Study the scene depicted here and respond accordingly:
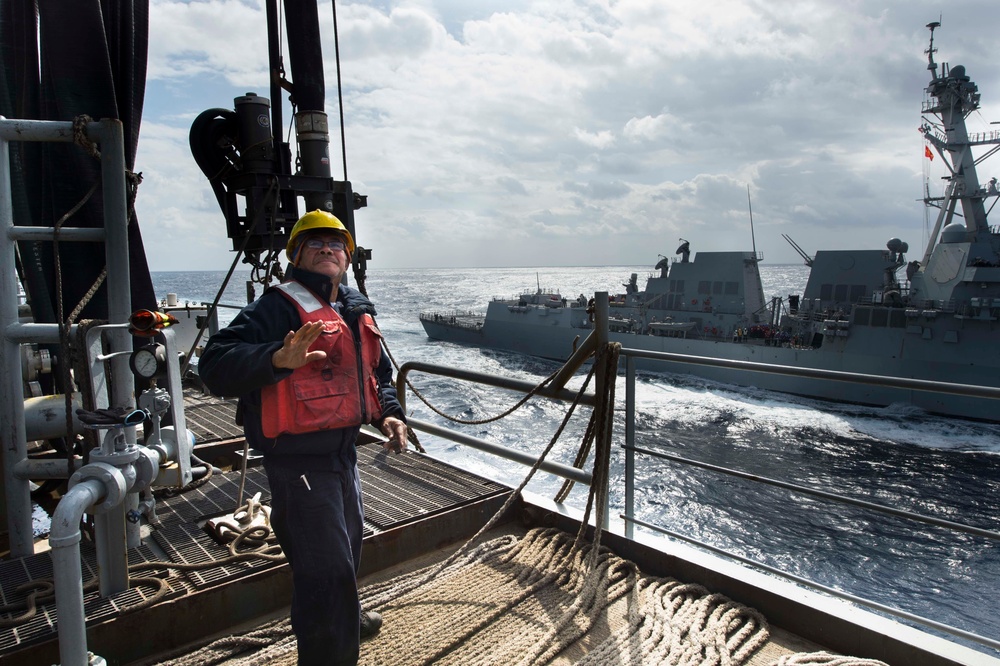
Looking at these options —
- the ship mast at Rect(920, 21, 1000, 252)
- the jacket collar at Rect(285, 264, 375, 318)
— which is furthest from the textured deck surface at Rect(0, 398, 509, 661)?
the ship mast at Rect(920, 21, 1000, 252)

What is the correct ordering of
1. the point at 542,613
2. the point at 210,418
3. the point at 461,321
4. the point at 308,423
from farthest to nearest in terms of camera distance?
the point at 461,321, the point at 210,418, the point at 542,613, the point at 308,423

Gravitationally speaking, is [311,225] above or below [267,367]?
A: above

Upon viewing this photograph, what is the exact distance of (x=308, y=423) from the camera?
6.54 feet

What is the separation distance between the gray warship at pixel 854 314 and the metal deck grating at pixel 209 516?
16508 millimetres

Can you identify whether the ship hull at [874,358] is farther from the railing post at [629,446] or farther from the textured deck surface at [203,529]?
the railing post at [629,446]

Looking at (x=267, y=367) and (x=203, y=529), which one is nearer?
(x=267, y=367)

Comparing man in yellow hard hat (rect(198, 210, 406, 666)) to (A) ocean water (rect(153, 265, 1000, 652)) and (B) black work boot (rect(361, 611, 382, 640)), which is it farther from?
(A) ocean water (rect(153, 265, 1000, 652))

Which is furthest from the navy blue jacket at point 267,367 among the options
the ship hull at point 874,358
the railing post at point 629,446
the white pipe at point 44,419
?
the ship hull at point 874,358

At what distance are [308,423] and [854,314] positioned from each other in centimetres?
2785

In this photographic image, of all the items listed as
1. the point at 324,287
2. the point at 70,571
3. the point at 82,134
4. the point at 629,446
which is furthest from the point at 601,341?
the point at 82,134

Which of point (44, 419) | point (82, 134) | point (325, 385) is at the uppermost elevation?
point (82, 134)

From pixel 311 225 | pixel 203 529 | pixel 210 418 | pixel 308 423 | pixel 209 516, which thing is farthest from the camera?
pixel 210 418

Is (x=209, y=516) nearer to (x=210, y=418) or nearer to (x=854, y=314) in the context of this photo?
(x=210, y=418)

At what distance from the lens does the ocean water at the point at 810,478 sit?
1096 centimetres
